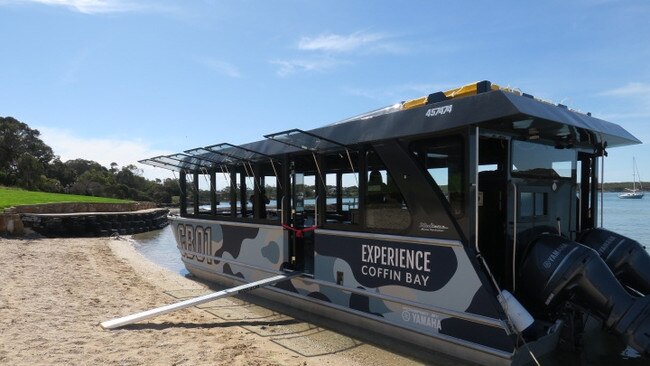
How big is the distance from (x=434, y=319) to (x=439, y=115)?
2.17 meters

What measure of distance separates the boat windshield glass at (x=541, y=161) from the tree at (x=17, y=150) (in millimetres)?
51901

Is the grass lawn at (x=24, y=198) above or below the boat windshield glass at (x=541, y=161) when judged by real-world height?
below

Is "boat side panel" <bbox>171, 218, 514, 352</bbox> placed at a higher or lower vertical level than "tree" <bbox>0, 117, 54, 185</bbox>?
lower

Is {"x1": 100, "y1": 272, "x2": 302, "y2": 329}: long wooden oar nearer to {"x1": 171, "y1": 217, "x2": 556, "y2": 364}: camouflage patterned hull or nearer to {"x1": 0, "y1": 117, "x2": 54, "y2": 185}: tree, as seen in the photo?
{"x1": 171, "y1": 217, "x2": 556, "y2": 364}: camouflage patterned hull

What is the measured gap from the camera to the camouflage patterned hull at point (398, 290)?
429cm

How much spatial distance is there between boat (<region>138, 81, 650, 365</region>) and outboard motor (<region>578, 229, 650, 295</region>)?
15 mm

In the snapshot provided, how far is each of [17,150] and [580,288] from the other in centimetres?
5946

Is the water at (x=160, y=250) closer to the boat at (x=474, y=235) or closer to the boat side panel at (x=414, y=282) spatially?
the boat side panel at (x=414, y=282)

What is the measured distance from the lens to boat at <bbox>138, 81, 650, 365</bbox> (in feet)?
13.3

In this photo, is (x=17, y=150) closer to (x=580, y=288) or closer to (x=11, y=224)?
(x=11, y=224)

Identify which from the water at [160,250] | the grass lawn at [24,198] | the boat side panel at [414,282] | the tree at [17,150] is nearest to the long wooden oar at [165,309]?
the boat side panel at [414,282]

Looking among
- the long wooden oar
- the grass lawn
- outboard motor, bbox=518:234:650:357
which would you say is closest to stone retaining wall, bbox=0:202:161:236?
the grass lawn

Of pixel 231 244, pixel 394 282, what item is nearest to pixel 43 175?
pixel 231 244

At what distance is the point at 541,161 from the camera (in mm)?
5258
